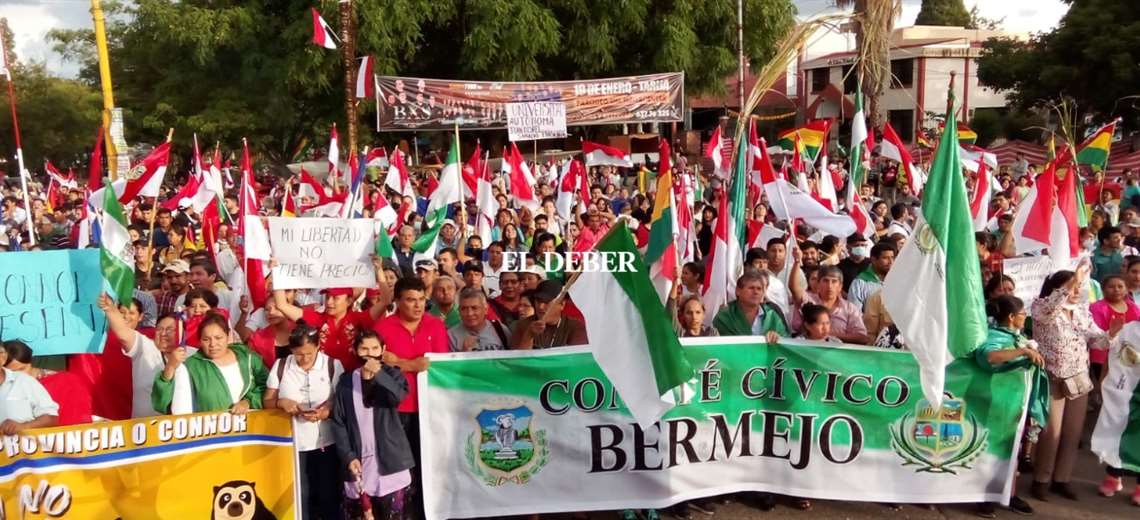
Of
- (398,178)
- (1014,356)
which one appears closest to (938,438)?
(1014,356)

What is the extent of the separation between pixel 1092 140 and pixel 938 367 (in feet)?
32.5

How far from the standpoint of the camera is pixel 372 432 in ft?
14.9

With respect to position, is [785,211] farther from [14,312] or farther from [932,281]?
[14,312]

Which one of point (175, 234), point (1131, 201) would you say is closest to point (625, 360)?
point (175, 234)

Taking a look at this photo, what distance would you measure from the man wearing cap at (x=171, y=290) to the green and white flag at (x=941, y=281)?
501 cm

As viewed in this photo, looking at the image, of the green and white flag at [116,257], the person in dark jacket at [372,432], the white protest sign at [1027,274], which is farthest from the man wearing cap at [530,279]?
the white protest sign at [1027,274]

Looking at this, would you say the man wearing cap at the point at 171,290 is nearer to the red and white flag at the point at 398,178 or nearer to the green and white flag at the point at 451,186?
the green and white flag at the point at 451,186

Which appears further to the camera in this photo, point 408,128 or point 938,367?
point 408,128

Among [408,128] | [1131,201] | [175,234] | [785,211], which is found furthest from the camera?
[408,128]

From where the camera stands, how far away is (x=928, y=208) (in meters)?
4.61

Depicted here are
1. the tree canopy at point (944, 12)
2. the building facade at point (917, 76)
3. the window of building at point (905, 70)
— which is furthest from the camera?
the tree canopy at point (944, 12)

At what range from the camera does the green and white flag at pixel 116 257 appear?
4.68 meters

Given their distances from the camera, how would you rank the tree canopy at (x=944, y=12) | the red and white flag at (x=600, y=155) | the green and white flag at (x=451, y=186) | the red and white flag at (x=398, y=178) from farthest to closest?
the tree canopy at (x=944, y=12)
the red and white flag at (x=600, y=155)
the red and white flag at (x=398, y=178)
the green and white flag at (x=451, y=186)

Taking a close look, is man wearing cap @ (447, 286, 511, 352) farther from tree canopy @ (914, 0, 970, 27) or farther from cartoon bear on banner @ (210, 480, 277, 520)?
tree canopy @ (914, 0, 970, 27)
